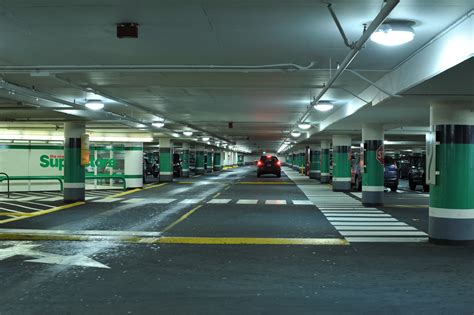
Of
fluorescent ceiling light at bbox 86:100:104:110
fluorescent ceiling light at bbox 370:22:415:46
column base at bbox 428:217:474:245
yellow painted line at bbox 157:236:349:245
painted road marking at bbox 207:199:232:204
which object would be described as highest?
fluorescent ceiling light at bbox 370:22:415:46

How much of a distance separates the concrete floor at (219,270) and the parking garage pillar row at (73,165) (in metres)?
5.78

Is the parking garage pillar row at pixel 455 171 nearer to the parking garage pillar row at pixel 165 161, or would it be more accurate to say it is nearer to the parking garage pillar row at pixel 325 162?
the parking garage pillar row at pixel 325 162

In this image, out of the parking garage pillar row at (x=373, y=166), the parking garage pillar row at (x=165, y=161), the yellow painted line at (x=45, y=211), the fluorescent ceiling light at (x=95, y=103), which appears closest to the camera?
the yellow painted line at (x=45, y=211)

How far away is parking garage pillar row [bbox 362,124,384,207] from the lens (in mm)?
19094

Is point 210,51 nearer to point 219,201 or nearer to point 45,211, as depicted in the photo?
point 45,211

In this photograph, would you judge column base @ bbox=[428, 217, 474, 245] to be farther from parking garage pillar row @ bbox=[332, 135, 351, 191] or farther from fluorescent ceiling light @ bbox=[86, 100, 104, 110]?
parking garage pillar row @ bbox=[332, 135, 351, 191]

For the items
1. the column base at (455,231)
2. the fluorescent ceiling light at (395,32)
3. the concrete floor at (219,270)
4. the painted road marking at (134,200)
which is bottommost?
the concrete floor at (219,270)

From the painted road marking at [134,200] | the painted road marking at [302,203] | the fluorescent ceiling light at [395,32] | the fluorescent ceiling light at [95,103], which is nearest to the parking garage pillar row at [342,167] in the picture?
the painted road marking at [302,203]

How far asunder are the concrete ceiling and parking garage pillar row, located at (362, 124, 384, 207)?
3394 millimetres

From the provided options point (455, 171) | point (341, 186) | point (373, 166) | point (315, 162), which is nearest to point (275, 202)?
point (373, 166)

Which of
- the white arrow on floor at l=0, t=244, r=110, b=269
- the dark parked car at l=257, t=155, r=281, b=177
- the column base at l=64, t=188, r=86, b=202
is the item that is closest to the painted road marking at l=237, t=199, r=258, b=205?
the column base at l=64, t=188, r=86, b=202

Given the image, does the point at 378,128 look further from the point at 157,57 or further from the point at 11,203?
the point at 11,203

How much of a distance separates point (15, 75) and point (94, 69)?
8.40ft

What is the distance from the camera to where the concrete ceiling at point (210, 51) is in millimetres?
6672
